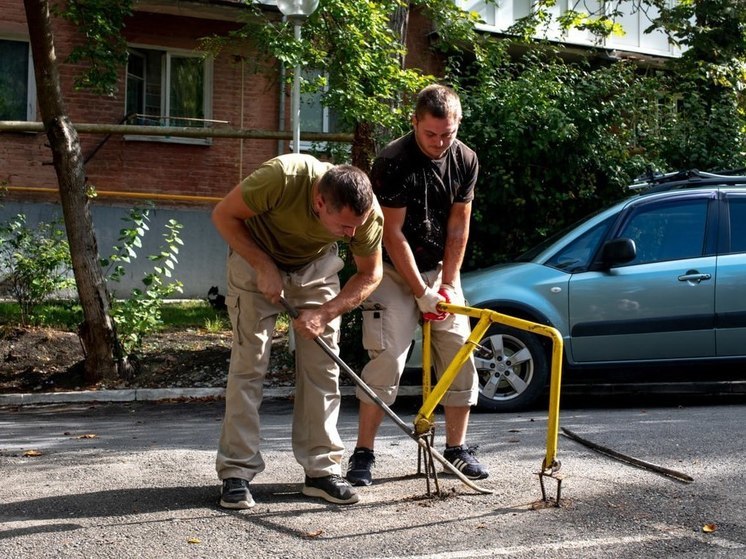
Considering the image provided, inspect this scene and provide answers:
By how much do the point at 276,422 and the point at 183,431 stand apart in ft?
2.65

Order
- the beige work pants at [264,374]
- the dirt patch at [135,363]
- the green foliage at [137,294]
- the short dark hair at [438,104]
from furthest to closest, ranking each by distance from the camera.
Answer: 1. the green foliage at [137,294]
2. the dirt patch at [135,363]
3. the short dark hair at [438,104]
4. the beige work pants at [264,374]

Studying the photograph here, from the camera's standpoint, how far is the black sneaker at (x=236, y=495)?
5.12 metres

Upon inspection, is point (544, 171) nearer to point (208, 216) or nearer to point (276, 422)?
point (276, 422)

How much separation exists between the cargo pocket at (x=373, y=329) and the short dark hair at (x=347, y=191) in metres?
1.05

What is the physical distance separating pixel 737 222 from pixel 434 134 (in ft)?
15.5

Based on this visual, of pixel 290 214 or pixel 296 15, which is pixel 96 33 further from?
pixel 290 214

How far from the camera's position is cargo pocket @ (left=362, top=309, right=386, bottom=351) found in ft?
18.8

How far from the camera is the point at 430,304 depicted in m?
5.70

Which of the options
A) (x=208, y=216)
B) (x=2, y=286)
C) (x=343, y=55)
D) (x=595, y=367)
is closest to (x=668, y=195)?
(x=595, y=367)

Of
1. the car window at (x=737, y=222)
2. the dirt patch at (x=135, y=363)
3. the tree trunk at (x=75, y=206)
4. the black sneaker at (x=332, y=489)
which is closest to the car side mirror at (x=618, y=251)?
the car window at (x=737, y=222)

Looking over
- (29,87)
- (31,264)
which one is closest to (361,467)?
(31,264)

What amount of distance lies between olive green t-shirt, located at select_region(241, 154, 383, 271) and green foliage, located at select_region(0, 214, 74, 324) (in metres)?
7.15

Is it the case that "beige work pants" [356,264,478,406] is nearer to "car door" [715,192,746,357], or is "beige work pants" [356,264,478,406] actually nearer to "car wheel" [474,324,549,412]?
"car wheel" [474,324,549,412]

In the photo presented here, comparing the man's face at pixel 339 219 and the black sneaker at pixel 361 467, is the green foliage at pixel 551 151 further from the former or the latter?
the man's face at pixel 339 219
